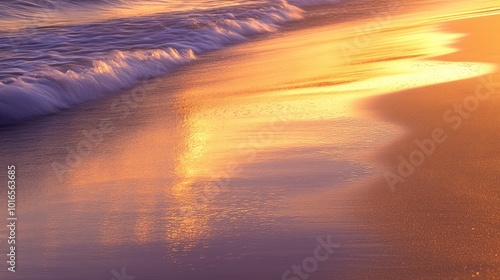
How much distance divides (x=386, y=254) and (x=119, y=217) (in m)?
1.54

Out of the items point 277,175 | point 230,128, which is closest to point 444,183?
point 277,175

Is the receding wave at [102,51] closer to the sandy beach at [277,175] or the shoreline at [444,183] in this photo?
the sandy beach at [277,175]

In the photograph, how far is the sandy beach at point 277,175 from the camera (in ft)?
11.5

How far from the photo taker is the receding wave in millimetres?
7664

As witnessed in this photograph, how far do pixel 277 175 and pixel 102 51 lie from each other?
19.8 ft

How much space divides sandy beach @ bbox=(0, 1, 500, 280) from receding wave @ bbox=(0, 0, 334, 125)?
41 cm

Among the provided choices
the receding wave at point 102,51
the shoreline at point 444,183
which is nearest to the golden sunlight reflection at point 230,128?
the shoreline at point 444,183

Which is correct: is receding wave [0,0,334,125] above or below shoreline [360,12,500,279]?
above

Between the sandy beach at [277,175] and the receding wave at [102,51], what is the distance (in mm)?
410

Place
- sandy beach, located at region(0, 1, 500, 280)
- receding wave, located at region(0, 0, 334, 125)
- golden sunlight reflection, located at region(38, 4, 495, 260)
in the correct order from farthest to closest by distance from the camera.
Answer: receding wave, located at region(0, 0, 334, 125), golden sunlight reflection, located at region(38, 4, 495, 260), sandy beach, located at region(0, 1, 500, 280)

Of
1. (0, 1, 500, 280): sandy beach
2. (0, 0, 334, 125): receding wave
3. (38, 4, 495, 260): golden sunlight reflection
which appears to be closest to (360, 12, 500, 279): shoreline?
(0, 1, 500, 280): sandy beach

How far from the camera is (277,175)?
15.5 ft

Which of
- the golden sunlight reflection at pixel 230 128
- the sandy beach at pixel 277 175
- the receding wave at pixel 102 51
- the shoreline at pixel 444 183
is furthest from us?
the receding wave at pixel 102 51

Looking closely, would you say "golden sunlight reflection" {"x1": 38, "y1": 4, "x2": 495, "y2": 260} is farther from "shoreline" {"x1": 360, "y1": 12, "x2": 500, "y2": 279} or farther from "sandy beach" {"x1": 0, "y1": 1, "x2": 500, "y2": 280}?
"shoreline" {"x1": 360, "y1": 12, "x2": 500, "y2": 279}
